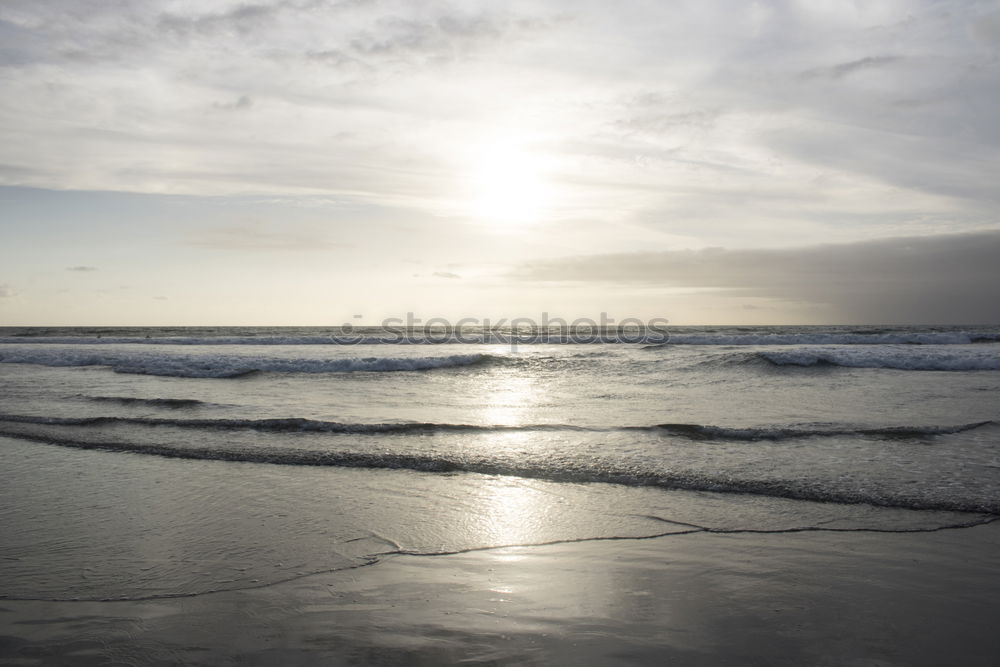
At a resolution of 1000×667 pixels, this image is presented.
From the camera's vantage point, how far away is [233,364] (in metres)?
20.9

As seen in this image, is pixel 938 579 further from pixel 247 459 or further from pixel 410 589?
pixel 247 459

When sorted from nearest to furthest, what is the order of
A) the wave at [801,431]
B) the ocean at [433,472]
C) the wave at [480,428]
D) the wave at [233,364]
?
the ocean at [433,472], the wave at [801,431], the wave at [480,428], the wave at [233,364]

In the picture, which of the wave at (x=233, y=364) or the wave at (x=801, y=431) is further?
the wave at (x=233, y=364)

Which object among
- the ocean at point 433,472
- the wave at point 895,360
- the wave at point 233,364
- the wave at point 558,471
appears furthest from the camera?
the wave at point 233,364

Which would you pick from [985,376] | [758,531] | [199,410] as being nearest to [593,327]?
[985,376]

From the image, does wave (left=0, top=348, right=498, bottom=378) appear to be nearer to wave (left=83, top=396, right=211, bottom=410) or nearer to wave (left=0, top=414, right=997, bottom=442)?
wave (left=83, top=396, right=211, bottom=410)

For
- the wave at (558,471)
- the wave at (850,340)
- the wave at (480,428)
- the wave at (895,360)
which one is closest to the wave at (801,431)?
the wave at (480,428)

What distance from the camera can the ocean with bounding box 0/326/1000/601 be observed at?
15.9 ft

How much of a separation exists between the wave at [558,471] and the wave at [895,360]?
1598 centimetres

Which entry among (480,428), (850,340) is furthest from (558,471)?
(850,340)

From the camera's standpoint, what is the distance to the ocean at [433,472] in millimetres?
4859

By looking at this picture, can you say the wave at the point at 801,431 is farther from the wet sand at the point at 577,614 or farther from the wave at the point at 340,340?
the wave at the point at 340,340

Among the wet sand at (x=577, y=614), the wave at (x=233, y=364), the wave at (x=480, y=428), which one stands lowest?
the wet sand at (x=577, y=614)

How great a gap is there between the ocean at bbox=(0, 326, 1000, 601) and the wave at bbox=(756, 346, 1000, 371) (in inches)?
209
